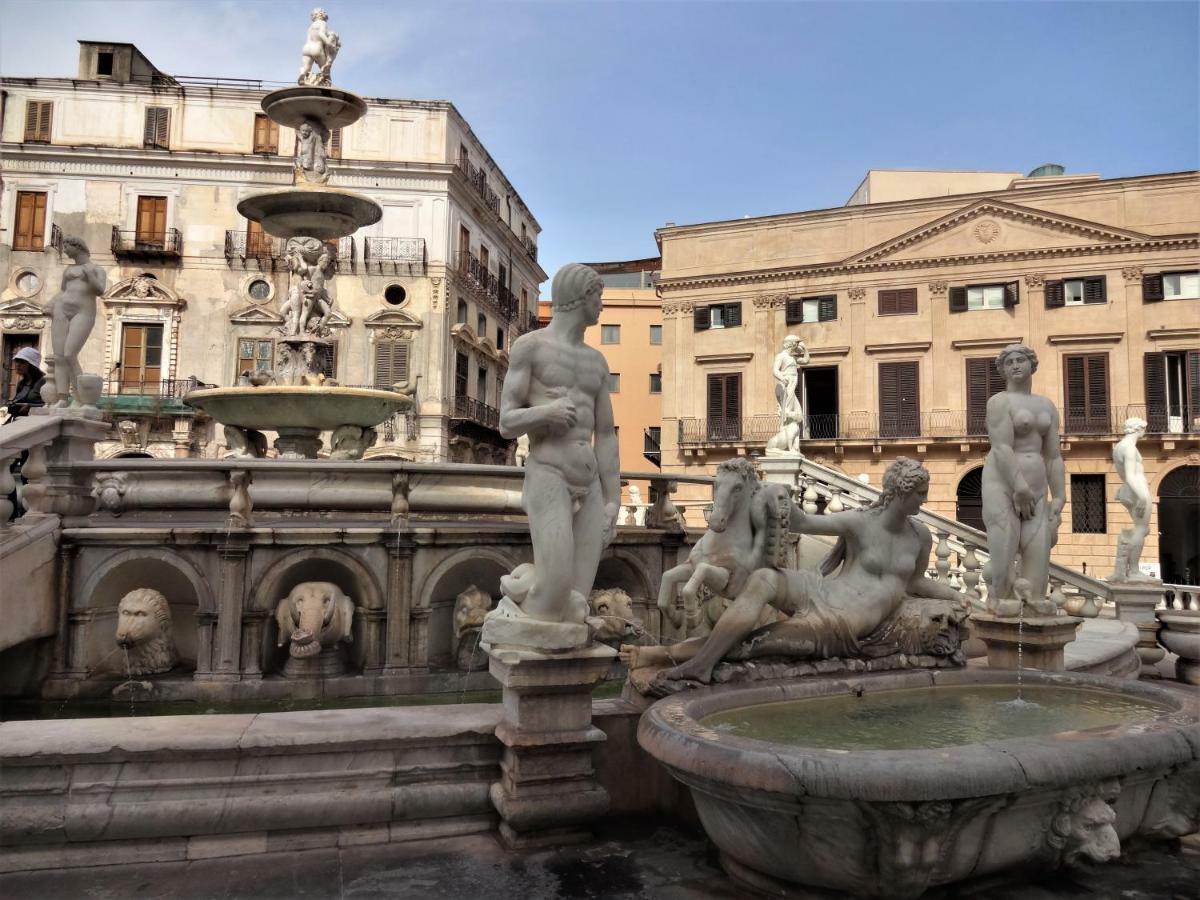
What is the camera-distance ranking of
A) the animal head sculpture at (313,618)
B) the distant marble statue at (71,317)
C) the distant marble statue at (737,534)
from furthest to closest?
1. the distant marble statue at (71,317)
2. the animal head sculpture at (313,618)
3. the distant marble statue at (737,534)

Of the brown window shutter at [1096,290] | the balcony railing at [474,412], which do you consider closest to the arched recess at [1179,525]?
the brown window shutter at [1096,290]

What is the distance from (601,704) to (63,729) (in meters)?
2.48

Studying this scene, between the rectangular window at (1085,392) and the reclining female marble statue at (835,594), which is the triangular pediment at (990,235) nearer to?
the rectangular window at (1085,392)

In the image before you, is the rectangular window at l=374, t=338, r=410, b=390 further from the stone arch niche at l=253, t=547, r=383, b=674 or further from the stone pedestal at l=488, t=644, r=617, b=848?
the stone pedestal at l=488, t=644, r=617, b=848

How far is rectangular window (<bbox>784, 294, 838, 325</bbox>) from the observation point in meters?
31.5

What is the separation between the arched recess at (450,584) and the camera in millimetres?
6414

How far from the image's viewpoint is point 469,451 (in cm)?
3450

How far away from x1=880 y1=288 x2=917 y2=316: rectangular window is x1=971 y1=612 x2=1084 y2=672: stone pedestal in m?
26.9

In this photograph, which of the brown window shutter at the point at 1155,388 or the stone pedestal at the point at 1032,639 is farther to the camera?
the brown window shutter at the point at 1155,388

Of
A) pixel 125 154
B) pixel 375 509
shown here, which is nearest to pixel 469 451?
pixel 125 154

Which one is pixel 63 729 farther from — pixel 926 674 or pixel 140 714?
pixel 926 674

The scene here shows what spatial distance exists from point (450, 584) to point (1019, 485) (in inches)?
169

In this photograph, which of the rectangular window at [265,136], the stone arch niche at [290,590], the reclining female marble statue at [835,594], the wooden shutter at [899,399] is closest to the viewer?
the reclining female marble statue at [835,594]

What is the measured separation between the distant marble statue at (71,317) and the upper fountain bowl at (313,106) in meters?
3.78
